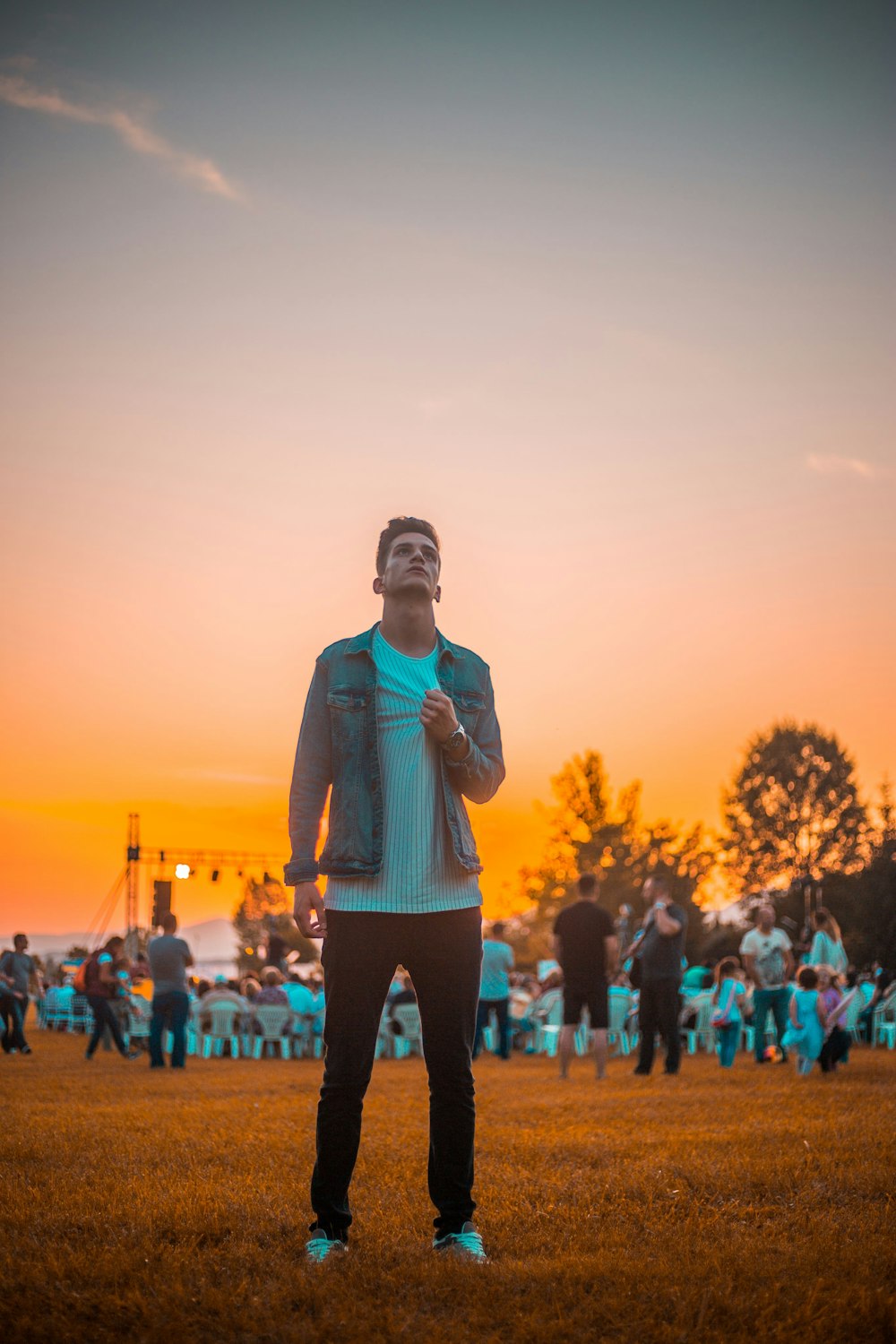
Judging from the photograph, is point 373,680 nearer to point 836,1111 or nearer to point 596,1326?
point 596,1326

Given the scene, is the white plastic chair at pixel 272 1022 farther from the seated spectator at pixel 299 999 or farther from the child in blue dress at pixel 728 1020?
the child in blue dress at pixel 728 1020

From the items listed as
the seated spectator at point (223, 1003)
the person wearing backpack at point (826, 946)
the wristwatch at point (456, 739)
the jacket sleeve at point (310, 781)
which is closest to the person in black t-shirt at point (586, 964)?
the person wearing backpack at point (826, 946)

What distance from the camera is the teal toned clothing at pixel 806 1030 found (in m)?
12.9

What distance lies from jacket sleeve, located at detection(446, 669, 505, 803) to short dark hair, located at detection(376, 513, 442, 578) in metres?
0.55

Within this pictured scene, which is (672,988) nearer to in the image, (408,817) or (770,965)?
(770,965)

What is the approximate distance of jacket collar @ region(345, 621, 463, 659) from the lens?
398cm

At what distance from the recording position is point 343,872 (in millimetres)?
3689

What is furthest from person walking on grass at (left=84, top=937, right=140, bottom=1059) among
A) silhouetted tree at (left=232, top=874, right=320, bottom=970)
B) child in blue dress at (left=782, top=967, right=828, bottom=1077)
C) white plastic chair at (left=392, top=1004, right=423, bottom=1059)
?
silhouetted tree at (left=232, top=874, right=320, bottom=970)

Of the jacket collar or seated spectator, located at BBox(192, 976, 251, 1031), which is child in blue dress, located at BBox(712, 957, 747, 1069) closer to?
seated spectator, located at BBox(192, 976, 251, 1031)

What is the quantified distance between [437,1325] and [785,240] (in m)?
14.9

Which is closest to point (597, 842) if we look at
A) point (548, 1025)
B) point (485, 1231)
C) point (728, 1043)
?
point (548, 1025)

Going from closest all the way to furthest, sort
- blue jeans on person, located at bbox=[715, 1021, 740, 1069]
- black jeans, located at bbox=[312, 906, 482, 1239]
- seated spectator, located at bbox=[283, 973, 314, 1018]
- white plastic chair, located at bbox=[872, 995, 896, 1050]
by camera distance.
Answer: black jeans, located at bbox=[312, 906, 482, 1239], blue jeans on person, located at bbox=[715, 1021, 740, 1069], seated spectator, located at bbox=[283, 973, 314, 1018], white plastic chair, located at bbox=[872, 995, 896, 1050]

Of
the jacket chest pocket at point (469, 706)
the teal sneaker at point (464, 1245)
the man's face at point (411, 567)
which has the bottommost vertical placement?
the teal sneaker at point (464, 1245)

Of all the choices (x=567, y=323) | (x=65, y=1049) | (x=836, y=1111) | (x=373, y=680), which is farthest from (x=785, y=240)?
(x=65, y=1049)
